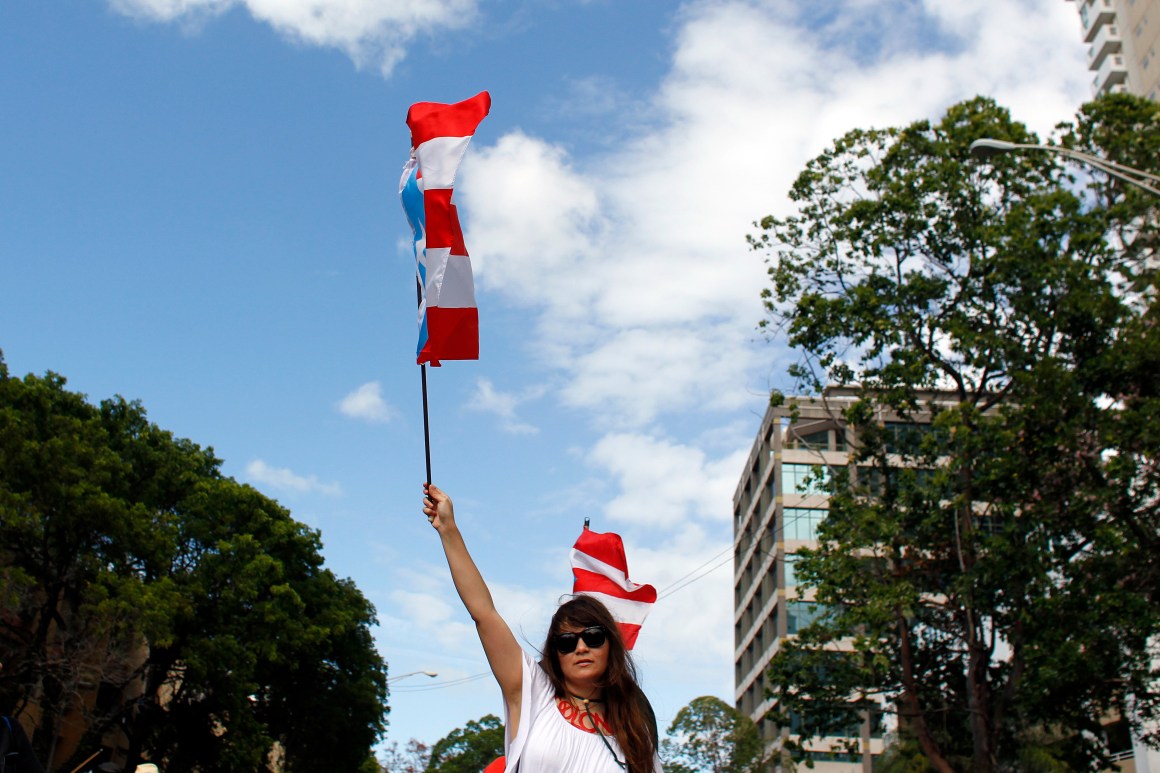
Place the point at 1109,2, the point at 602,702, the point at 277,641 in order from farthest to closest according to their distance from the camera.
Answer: the point at 1109,2 < the point at 277,641 < the point at 602,702

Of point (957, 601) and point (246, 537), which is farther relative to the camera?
point (246, 537)

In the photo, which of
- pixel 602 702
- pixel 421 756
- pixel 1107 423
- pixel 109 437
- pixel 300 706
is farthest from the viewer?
pixel 421 756

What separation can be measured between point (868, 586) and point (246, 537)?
1621 centimetres

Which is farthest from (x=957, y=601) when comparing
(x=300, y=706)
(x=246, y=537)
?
(x=300, y=706)

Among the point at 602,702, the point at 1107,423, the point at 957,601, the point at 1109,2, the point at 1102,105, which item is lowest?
the point at 602,702

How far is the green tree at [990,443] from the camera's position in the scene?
19.7 meters

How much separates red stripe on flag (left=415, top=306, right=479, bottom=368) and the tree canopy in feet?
72.6

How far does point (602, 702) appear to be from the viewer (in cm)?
348

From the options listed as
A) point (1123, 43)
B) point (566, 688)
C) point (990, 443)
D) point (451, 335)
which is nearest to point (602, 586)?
point (451, 335)

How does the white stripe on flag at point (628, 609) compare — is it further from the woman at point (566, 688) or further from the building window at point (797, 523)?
the building window at point (797, 523)

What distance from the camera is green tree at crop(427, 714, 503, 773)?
98.4 meters

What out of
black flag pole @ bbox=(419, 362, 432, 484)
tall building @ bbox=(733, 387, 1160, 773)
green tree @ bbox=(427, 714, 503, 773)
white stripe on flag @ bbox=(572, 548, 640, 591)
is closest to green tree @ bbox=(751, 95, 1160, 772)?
white stripe on flag @ bbox=(572, 548, 640, 591)

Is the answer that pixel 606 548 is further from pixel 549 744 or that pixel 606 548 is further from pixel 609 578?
pixel 549 744

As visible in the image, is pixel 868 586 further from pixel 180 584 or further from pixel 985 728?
pixel 180 584
